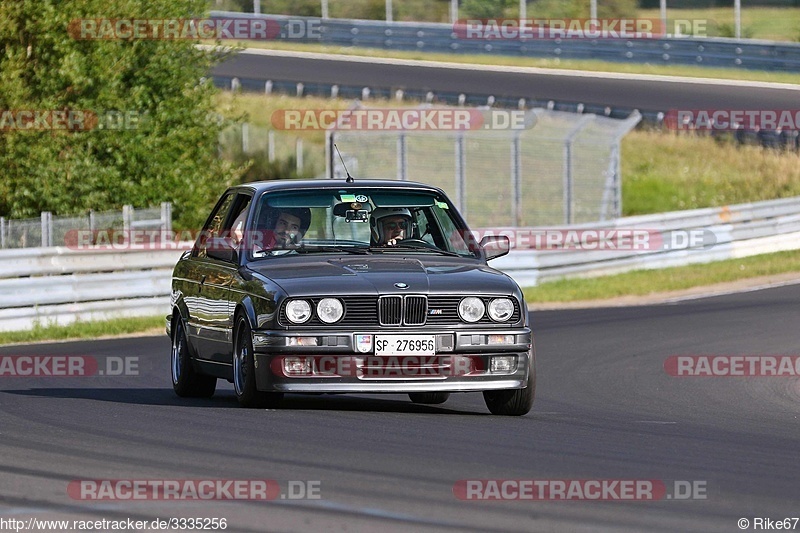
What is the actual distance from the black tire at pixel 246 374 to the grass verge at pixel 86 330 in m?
8.97

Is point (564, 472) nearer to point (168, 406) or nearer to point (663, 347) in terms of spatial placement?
point (168, 406)

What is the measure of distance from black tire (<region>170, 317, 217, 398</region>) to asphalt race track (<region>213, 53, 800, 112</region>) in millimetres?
26532

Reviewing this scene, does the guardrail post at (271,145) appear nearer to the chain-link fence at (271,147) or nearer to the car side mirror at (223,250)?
the chain-link fence at (271,147)

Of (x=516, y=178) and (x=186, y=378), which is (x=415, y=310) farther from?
(x=516, y=178)

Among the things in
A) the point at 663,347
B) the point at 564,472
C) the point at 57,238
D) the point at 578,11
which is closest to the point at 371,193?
the point at 564,472

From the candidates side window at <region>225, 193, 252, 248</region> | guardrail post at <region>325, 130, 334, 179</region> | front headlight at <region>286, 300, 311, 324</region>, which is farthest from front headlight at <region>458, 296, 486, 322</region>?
guardrail post at <region>325, 130, 334, 179</region>

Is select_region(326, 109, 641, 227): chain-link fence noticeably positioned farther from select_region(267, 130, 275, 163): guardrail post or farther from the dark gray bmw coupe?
the dark gray bmw coupe

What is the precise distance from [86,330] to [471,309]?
10706 mm

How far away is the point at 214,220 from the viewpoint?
1255 cm

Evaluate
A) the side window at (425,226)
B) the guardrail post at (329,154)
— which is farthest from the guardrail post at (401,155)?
the side window at (425,226)

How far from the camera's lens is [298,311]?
9984 mm

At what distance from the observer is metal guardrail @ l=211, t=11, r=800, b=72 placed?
1587 inches

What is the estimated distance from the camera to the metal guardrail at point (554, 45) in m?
40.3

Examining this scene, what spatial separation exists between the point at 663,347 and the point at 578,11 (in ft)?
120
